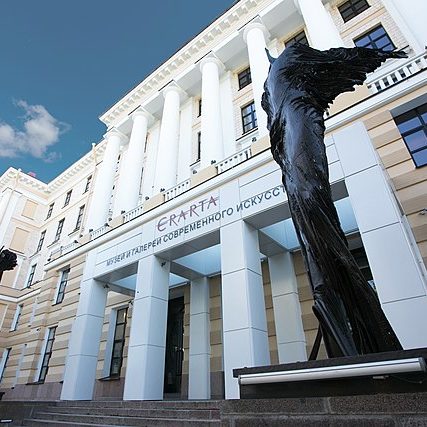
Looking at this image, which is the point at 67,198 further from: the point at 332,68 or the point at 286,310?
the point at 332,68

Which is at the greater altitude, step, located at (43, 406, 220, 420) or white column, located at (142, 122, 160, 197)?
white column, located at (142, 122, 160, 197)

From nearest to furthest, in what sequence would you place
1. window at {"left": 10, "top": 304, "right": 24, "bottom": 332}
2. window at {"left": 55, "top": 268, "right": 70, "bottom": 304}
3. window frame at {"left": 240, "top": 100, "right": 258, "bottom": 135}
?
window frame at {"left": 240, "top": 100, "right": 258, "bottom": 135} → window at {"left": 55, "top": 268, "right": 70, "bottom": 304} → window at {"left": 10, "top": 304, "right": 24, "bottom": 332}

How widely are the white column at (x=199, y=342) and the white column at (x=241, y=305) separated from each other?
371 cm

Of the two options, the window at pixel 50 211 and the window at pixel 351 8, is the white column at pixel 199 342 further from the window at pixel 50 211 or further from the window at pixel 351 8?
the window at pixel 50 211

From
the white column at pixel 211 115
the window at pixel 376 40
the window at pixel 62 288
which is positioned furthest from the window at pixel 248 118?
the window at pixel 62 288

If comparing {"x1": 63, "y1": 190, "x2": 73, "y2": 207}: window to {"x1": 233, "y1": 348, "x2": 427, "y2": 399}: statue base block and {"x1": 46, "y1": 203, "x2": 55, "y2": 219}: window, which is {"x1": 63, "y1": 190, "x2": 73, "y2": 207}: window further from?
{"x1": 233, "y1": 348, "x2": 427, "y2": 399}: statue base block

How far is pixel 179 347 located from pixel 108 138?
46.5 feet

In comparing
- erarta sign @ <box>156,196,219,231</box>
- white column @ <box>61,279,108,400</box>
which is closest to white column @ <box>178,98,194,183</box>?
erarta sign @ <box>156,196,219,231</box>

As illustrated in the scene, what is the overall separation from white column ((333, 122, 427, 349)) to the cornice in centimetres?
1316

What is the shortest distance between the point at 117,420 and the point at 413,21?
580 inches

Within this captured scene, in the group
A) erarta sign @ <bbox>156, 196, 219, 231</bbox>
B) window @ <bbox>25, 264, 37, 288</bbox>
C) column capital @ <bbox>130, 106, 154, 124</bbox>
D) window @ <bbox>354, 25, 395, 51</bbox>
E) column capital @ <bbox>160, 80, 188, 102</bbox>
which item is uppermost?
column capital @ <bbox>160, 80, 188, 102</bbox>

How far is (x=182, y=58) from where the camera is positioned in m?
18.9

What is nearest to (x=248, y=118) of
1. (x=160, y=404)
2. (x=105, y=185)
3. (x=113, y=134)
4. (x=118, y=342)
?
(x=105, y=185)

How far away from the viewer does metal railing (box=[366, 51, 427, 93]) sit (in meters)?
8.17
